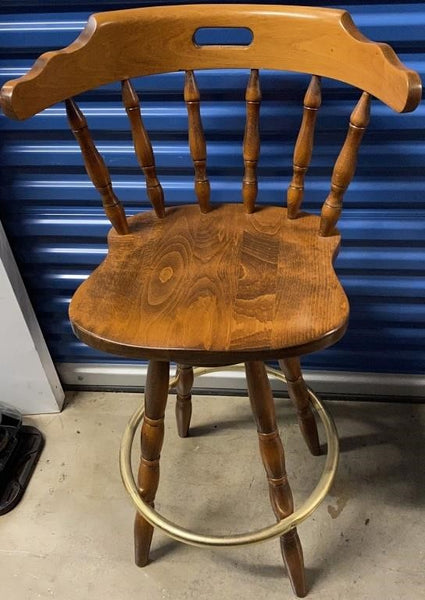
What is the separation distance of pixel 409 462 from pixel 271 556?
37cm

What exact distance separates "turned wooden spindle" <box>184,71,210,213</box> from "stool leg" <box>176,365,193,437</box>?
1.13 feet

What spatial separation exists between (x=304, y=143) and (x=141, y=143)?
26cm

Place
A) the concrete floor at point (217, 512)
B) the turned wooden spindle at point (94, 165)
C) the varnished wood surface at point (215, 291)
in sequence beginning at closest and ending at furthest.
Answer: the varnished wood surface at point (215, 291)
the turned wooden spindle at point (94, 165)
the concrete floor at point (217, 512)

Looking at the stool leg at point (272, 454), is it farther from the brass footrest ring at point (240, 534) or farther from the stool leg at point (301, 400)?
the stool leg at point (301, 400)

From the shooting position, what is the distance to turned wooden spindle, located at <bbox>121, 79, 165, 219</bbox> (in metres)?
0.94

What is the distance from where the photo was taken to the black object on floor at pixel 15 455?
129cm

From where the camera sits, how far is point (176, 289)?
877mm

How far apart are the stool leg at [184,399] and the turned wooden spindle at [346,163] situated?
0.42 metres

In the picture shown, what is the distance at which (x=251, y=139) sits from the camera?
0.97 m

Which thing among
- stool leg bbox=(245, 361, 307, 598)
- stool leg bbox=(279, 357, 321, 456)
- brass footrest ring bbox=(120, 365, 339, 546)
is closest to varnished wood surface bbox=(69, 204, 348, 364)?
stool leg bbox=(245, 361, 307, 598)

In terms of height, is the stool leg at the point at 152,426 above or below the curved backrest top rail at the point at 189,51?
below

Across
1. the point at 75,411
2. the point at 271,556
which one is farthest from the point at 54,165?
the point at 271,556

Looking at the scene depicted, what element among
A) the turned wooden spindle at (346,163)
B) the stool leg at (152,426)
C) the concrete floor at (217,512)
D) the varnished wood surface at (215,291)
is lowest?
the concrete floor at (217,512)

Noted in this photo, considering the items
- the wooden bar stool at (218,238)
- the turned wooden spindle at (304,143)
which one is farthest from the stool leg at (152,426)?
the turned wooden spindle at (304,143)
